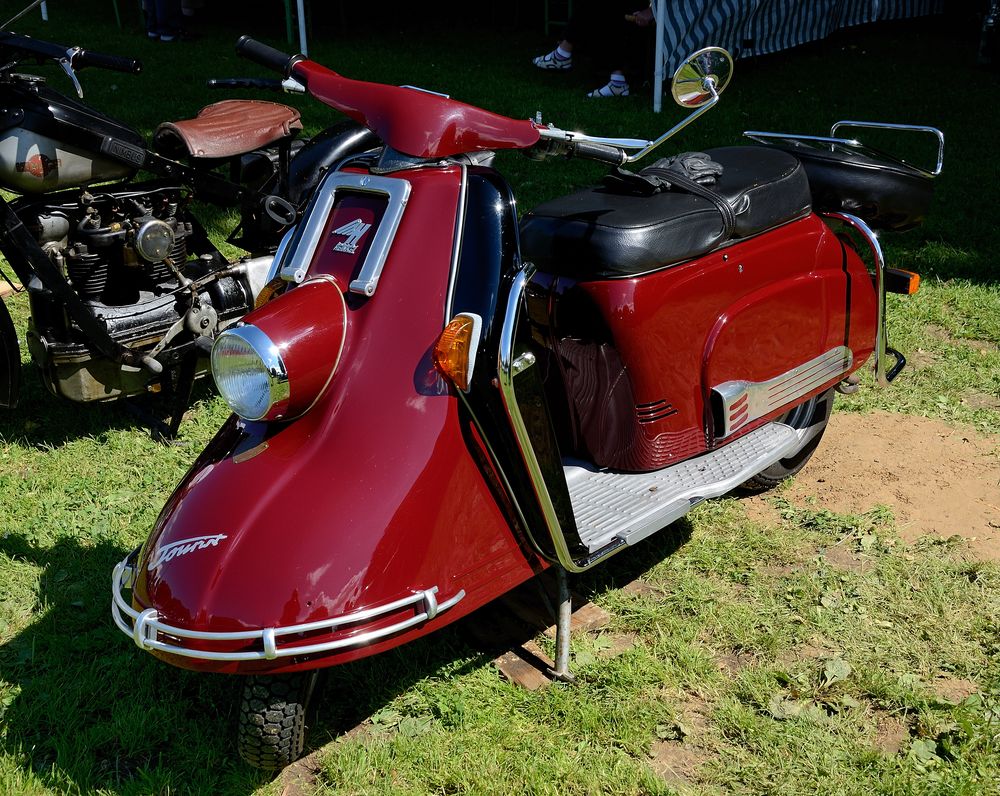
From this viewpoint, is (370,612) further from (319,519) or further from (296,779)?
(296,779)

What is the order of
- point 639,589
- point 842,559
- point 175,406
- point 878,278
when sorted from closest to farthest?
1. point 639,589
2. point 842,559
3. point 878,278
4. point 175,406

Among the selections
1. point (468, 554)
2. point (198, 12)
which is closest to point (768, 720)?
point (468, 554)

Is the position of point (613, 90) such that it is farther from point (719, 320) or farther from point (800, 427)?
point (719, 320)

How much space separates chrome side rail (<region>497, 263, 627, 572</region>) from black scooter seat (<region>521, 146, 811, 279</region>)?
466 mm

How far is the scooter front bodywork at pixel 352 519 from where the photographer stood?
1.97 meters

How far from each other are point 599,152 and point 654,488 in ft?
3.10

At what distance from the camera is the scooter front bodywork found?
1972 mm

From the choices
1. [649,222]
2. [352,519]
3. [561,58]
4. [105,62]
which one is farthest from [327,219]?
[561,58]

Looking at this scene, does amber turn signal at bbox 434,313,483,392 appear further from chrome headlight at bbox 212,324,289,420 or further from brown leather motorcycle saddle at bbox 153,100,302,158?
brown leather motorcycle saddle at bbox 153,100,302,158

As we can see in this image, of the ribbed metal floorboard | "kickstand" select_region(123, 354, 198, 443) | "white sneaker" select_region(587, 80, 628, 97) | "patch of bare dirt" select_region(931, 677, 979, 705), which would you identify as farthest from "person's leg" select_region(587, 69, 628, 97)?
"patch of bare dirt" select_region(931, 677, 979, 705)

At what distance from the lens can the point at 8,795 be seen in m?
2.26

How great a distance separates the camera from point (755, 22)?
9.31m

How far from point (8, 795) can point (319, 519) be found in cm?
103

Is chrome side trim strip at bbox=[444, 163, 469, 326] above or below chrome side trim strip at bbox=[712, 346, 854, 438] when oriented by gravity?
above
